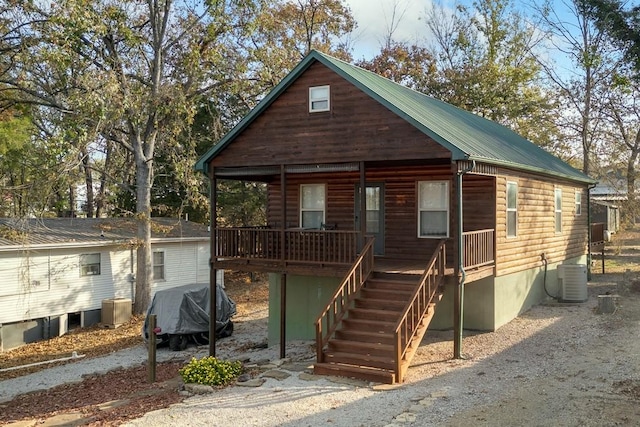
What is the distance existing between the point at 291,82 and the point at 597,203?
31222mm

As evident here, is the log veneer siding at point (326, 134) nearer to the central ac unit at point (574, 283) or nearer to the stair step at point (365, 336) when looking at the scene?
the stair step at point (365, 336)

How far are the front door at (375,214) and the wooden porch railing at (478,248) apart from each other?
3.23 metres

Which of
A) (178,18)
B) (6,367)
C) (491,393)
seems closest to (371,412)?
(491,393)

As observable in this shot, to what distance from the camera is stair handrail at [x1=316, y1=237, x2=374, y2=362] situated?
1149 cm

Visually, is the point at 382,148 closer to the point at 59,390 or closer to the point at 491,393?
the point at 491,393

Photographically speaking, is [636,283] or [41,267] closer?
[636,283]

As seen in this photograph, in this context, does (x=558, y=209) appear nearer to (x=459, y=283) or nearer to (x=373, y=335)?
(x=459, y=283)

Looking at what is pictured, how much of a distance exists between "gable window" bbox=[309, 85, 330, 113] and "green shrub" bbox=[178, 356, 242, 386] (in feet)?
22.0

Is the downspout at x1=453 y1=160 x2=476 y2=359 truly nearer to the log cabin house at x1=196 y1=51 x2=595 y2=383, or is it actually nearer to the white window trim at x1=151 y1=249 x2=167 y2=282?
the log cabin house at x1=196 y1=51 x2=595 y2=383

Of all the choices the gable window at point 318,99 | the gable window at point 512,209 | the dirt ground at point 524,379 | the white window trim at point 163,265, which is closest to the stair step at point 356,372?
the dirt ground at point 524,379

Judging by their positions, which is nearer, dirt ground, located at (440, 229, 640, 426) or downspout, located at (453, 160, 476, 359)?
dirt ground, located at (440, 229, 640, 426)

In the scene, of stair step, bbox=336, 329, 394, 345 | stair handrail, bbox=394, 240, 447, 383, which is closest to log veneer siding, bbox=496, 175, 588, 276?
stair handrail, bbox=394, 240, 447, 383

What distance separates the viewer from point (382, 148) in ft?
44.1

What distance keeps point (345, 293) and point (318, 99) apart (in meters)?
5.12
